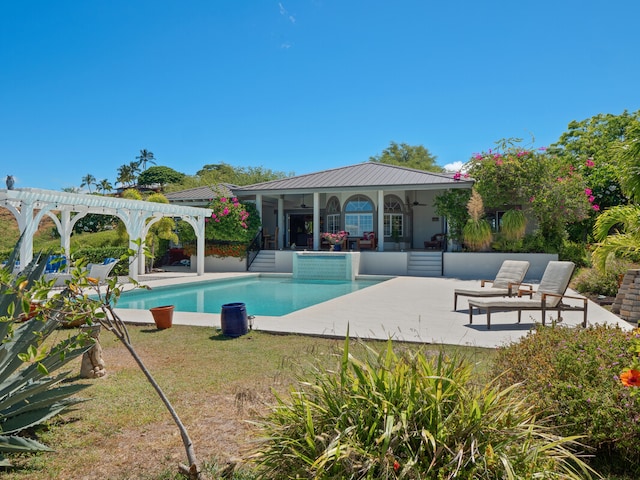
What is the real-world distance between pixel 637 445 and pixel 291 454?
7.47ft

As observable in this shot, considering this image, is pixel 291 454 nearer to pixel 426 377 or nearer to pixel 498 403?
pixel 426 377

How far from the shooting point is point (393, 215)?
2348cm

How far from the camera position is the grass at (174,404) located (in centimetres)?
299

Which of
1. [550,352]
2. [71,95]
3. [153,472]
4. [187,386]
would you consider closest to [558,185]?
[550,352]

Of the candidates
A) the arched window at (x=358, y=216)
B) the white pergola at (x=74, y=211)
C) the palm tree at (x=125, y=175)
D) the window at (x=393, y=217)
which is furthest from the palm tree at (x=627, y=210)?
the palm tree at (x=125, y=175)

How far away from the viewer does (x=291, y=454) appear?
87.0 inches

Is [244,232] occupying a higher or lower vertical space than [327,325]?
higher

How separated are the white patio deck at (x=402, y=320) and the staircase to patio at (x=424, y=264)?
7206 millimetres

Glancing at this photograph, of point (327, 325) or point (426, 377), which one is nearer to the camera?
point (426, 377)

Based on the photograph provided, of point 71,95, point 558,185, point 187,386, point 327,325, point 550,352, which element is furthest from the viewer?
point 71,95

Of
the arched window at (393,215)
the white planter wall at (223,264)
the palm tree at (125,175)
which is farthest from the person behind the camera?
the palm tree at (125,175)

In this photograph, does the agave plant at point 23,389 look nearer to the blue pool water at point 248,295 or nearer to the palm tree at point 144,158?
the blue pool water at point 248,295

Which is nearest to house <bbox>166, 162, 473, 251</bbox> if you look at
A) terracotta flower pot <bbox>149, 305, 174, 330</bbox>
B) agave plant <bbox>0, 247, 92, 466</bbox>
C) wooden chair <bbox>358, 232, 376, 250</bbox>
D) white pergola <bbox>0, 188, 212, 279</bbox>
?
wooden chair <bbox>358, 232, 376, 250</bbox>

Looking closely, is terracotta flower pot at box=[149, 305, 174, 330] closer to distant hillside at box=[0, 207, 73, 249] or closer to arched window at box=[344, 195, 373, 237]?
arched window at box=[344, 195, 373, 237]
